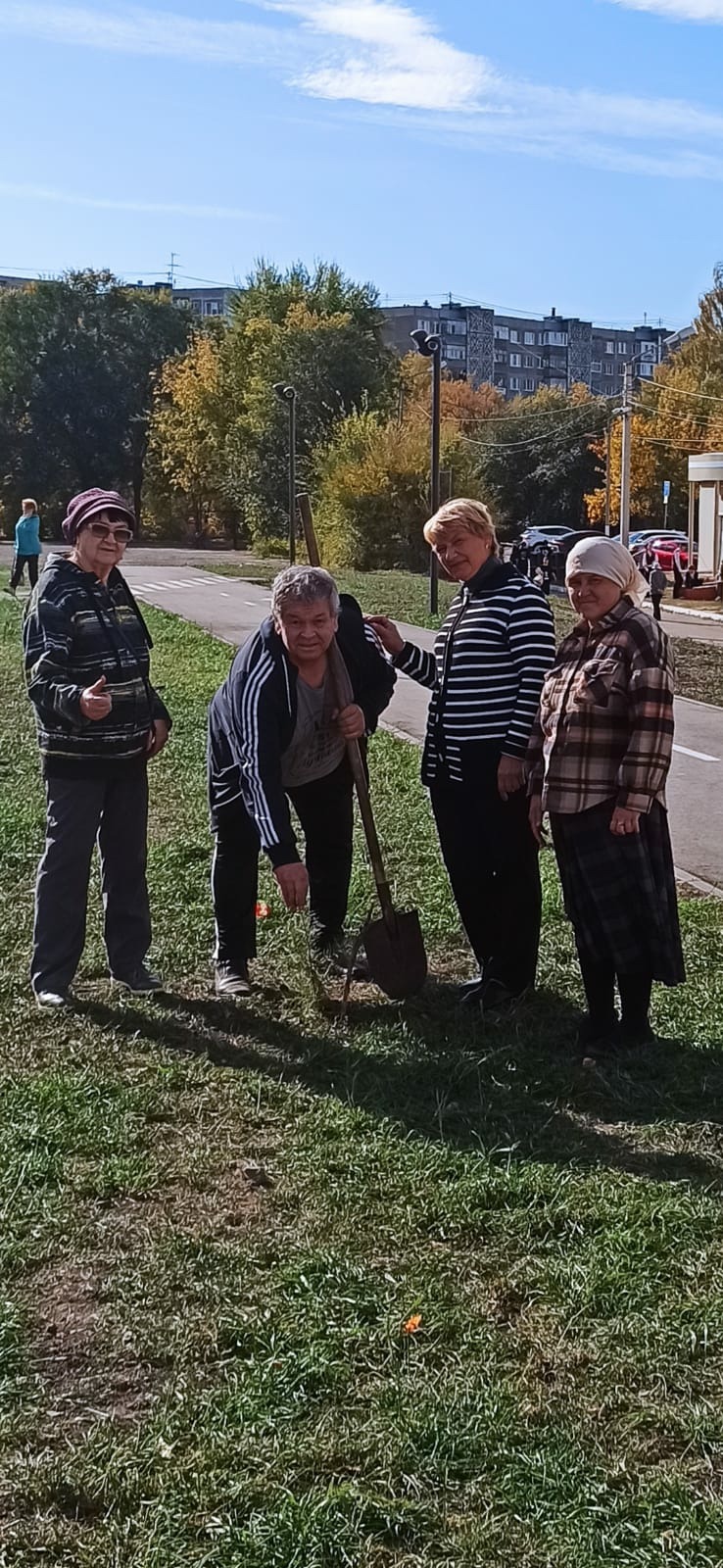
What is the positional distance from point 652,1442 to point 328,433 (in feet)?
161

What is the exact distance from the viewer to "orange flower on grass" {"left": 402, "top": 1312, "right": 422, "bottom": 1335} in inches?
127

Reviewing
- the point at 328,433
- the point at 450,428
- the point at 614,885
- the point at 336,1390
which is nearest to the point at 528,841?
the point at 614,885

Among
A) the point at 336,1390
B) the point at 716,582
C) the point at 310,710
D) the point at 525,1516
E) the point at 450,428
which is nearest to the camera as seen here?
the point at 525,1516

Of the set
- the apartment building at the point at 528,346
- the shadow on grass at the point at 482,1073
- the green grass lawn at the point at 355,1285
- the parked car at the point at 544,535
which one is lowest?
the green grass lawn at the point at 355,1285

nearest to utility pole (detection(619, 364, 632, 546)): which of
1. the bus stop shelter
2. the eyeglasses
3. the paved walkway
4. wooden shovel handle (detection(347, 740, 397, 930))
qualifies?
the bus stop shelter

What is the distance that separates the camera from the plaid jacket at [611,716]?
4.46 meters

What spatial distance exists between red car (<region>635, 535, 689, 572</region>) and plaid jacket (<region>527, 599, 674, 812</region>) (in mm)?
34131

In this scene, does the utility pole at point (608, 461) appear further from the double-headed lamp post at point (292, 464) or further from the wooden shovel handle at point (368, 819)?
the wooden shovel handle at point (368, 819)

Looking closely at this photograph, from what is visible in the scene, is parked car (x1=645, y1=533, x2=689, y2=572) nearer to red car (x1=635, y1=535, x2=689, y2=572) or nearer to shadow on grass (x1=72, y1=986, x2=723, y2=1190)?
red car (x1=635, y1=535, x2=689, y2=572)

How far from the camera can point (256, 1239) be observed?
3637 mm

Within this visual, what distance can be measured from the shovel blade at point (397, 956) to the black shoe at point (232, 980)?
50 cm

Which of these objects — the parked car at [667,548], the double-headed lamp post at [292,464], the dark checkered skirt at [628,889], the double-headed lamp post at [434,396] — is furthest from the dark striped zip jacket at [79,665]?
the parked car at [667,548]

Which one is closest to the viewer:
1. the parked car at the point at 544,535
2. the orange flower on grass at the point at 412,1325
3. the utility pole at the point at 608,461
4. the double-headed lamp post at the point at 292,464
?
the orange flower on grass at the point at 412,1325

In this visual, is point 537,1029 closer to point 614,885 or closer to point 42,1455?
point 614,885
